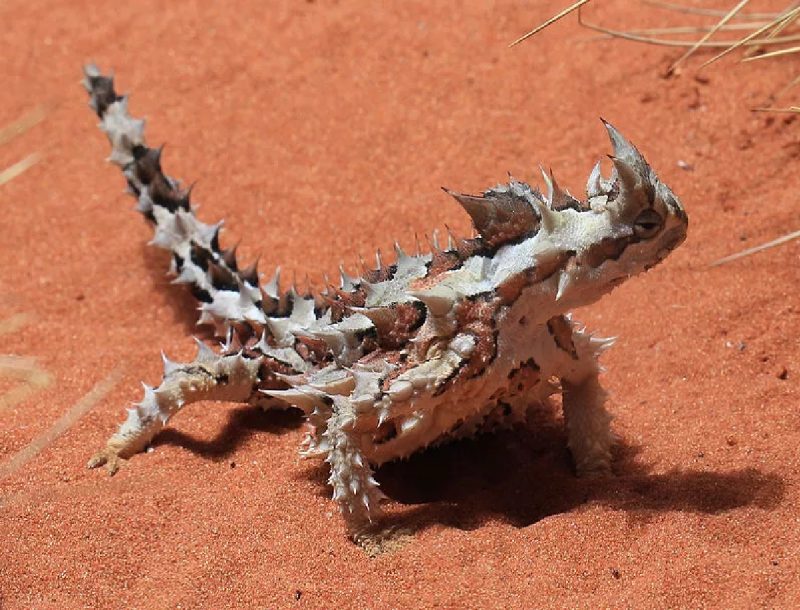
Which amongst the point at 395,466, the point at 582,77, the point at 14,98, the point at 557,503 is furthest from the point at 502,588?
the point at 14,98

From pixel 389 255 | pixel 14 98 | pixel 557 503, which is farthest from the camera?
pixel 14 98

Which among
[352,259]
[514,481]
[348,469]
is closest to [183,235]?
[352,259]

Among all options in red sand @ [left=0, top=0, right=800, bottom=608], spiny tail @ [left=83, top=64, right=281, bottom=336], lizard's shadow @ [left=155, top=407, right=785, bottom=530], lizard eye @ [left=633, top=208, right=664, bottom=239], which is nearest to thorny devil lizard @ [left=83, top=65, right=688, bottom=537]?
lizard eye @ [left=633, top=208, right=664, bottom=239]

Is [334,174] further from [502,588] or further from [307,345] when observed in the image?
[502,588]

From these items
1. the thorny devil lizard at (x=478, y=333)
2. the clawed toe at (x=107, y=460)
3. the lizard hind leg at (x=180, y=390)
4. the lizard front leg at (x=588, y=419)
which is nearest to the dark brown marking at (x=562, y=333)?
the thorny devil lizard at (x=478, y=333)

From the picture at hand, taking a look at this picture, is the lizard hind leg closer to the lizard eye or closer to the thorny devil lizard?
the thorny devil lizard

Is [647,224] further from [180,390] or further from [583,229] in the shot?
[180,390]
